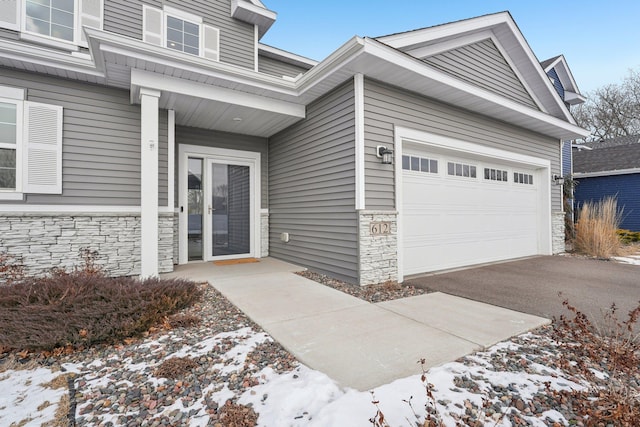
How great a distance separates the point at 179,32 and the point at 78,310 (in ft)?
20.0

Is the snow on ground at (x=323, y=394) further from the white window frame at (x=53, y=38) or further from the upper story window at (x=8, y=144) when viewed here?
the white window frame at (x=53, y=38)

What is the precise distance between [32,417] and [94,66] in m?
4.45

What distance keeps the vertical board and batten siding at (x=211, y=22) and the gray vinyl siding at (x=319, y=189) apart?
2304mm

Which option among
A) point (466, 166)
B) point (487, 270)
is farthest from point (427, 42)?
point (487, 270)

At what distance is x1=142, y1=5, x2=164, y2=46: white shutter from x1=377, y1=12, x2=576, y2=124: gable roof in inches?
182

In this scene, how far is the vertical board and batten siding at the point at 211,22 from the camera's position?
18.9 feet

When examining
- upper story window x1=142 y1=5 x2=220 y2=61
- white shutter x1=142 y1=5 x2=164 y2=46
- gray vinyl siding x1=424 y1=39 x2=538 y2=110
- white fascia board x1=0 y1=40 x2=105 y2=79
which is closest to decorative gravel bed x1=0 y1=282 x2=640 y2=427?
white fascia board x1=0 y1=40 x2=105 y2=79

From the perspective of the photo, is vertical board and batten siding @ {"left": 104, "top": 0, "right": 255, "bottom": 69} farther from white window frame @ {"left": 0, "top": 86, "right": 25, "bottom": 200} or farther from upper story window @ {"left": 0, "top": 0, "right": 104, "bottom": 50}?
white window frame @ {"left": 0, "top": 86, "right": 25, "bottom": 200}

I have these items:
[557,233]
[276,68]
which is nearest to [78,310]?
[276,68]

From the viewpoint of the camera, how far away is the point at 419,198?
5195mm

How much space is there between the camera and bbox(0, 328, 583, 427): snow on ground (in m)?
1.55

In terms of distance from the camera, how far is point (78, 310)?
8.28 ft

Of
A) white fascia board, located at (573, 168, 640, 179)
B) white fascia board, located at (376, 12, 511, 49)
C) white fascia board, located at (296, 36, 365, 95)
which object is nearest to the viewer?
white fascia board, located at (296, 36, 365, 95)

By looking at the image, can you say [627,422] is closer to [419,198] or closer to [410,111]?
[419,198]
